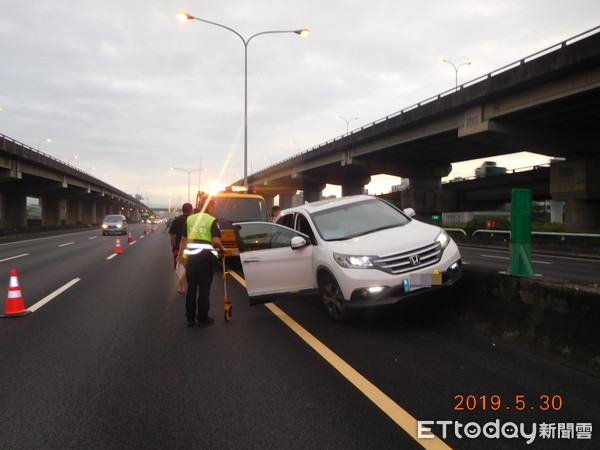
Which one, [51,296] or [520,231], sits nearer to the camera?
[520,231]

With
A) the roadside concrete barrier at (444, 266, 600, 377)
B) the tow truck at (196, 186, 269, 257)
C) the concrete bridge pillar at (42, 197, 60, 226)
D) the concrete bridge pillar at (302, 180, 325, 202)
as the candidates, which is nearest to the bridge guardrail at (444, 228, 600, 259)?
the tow truck at (196, 186, 269, 257)

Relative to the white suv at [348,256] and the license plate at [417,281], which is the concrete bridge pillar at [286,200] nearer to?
the white suv at [348,256]

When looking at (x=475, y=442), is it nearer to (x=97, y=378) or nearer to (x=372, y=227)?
(x=97, y=378)

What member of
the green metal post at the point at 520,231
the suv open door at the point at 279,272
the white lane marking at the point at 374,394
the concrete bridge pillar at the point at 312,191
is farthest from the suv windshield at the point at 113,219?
the green metal post at the point at 520,231

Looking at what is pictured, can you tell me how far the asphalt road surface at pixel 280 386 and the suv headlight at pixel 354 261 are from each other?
0.89 meters

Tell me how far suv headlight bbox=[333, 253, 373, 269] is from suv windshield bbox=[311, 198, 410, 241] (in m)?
0.69

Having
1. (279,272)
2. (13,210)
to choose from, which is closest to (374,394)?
(279,272)

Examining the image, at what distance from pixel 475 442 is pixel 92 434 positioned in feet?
8.84

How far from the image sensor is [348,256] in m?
5.52

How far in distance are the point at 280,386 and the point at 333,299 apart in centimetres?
221

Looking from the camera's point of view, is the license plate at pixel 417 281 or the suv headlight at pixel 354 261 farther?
the suv headlight at pixel 354 261

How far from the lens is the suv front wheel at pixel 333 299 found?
5.77 metres

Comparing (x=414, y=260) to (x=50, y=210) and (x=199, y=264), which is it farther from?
(x=50, y=210)

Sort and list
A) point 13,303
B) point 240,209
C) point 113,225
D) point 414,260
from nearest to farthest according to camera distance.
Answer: point 414,260
point 13,303
point 240,209
point 113,225
